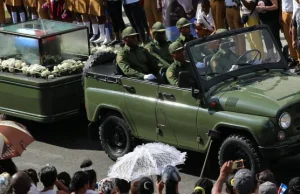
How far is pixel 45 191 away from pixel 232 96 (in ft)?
10.8

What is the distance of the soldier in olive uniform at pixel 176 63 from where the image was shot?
38.9ft

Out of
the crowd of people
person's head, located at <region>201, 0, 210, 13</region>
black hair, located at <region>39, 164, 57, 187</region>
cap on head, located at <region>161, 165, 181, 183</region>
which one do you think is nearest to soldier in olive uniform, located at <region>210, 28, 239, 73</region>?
the crowd of people

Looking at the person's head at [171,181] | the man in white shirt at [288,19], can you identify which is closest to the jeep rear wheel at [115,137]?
the man in white shirt at [288,19]

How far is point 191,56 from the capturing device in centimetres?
1137

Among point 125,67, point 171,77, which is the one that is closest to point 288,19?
point 125,67

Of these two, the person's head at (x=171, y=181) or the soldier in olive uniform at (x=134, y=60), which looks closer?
the person's head at (x=171, y=181)

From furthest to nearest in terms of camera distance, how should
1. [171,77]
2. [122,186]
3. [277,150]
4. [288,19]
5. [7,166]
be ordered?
[288,19] < [171,77] < [277,150] < [7,166] < [122,186]


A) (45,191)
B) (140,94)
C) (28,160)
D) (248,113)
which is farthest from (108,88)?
(45,191)

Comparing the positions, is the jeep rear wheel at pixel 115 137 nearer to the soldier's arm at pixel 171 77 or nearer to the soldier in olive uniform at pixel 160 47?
the soldier's arm at pixel 171 77

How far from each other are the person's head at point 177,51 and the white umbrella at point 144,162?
314cm

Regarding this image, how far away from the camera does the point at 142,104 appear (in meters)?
11.9

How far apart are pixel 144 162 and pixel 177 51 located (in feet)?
11.3

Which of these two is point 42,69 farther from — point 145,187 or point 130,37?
point 145,187

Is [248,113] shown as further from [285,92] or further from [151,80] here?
[151,80]
